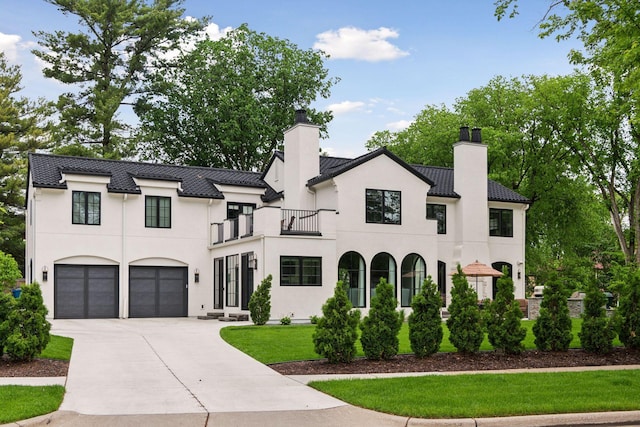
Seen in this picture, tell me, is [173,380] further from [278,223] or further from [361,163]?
[361,163]

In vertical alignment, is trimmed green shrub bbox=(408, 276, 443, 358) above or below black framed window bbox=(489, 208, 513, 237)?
below

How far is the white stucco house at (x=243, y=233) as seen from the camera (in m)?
28.5

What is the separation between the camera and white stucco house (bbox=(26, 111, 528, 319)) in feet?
93.5

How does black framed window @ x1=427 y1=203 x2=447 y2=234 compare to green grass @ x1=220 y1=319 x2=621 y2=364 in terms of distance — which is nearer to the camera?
green grass @ x1=220 y1=319 x2=621 y2=364

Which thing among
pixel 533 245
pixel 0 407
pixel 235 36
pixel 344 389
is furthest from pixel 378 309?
pixel 235 36

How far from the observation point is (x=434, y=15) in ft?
57.0

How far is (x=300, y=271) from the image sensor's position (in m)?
28.1

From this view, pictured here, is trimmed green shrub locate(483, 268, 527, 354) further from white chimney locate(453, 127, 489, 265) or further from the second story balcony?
white chimney locate(453, 127, 489, 265)

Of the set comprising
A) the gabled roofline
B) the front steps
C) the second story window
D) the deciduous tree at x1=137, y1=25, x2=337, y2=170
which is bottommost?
the front steps

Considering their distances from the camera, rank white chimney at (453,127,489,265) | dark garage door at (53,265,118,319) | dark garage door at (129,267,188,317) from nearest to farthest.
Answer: dark garage door at (53,265,118,319), dark garage door at (129,267,188,317), white chimney at (453,127,489,265)

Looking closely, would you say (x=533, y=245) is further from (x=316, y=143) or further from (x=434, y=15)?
(x=434, y=15)

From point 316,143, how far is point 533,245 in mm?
21337

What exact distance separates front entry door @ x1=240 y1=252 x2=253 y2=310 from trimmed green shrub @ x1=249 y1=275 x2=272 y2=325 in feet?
9.64

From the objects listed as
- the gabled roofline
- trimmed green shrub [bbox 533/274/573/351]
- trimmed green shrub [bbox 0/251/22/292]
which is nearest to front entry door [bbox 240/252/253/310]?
the gabled roofline
